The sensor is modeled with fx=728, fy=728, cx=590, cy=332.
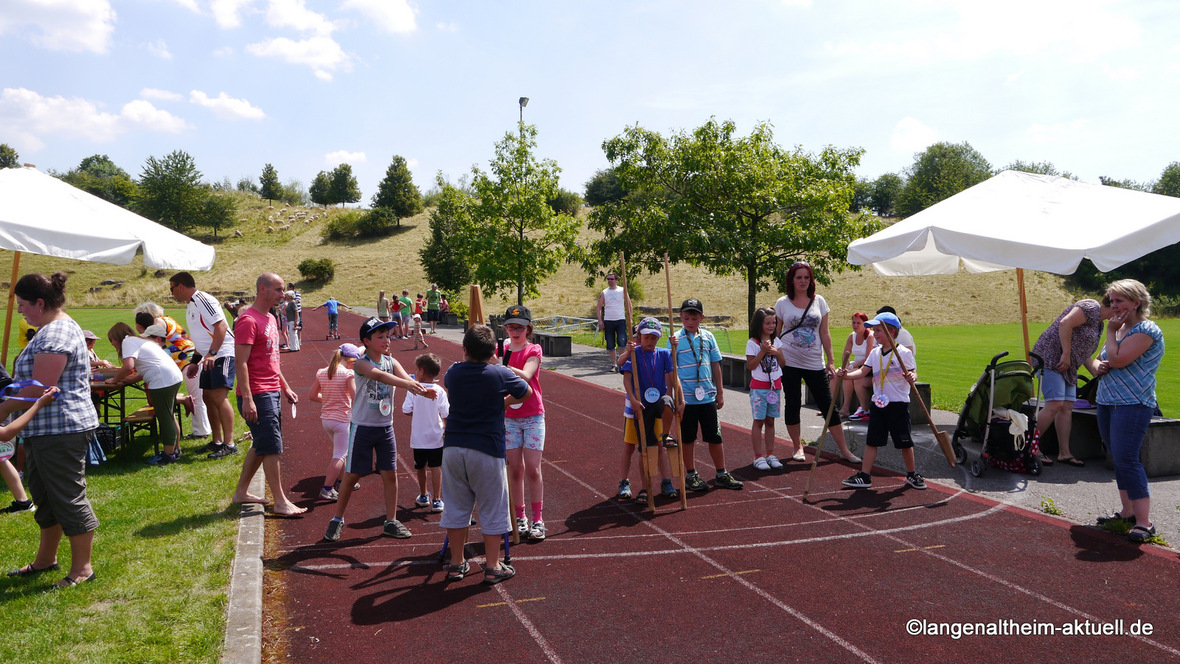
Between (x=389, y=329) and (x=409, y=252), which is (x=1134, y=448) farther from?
(x=409, y=252)

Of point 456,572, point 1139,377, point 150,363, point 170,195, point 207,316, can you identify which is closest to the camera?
point 456,572

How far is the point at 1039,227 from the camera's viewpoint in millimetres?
7203

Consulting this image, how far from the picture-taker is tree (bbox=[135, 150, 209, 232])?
252 ft

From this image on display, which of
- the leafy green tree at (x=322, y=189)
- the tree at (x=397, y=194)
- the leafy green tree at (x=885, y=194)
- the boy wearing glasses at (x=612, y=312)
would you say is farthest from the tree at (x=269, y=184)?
the boy wearing glasses at (x=612, y=312)

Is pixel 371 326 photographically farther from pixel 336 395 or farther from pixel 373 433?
pixel 336 395

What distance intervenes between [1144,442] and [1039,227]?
7.74ft

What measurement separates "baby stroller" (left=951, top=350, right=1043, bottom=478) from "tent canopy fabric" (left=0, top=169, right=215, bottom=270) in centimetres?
797

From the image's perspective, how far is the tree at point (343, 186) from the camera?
316 feet

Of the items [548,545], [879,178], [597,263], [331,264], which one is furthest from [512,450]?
[879,178]

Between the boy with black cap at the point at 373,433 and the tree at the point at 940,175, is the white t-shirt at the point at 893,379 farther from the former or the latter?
the tree at the point at 940,175

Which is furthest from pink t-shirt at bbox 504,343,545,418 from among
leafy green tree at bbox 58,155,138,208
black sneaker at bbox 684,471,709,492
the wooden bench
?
leafy green tree at bbox 58,155,138,208

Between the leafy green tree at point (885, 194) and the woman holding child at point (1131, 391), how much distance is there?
92.1 metres

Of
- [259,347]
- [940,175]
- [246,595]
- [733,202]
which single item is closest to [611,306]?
[733,202]

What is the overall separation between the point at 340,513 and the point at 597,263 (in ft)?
53.9
